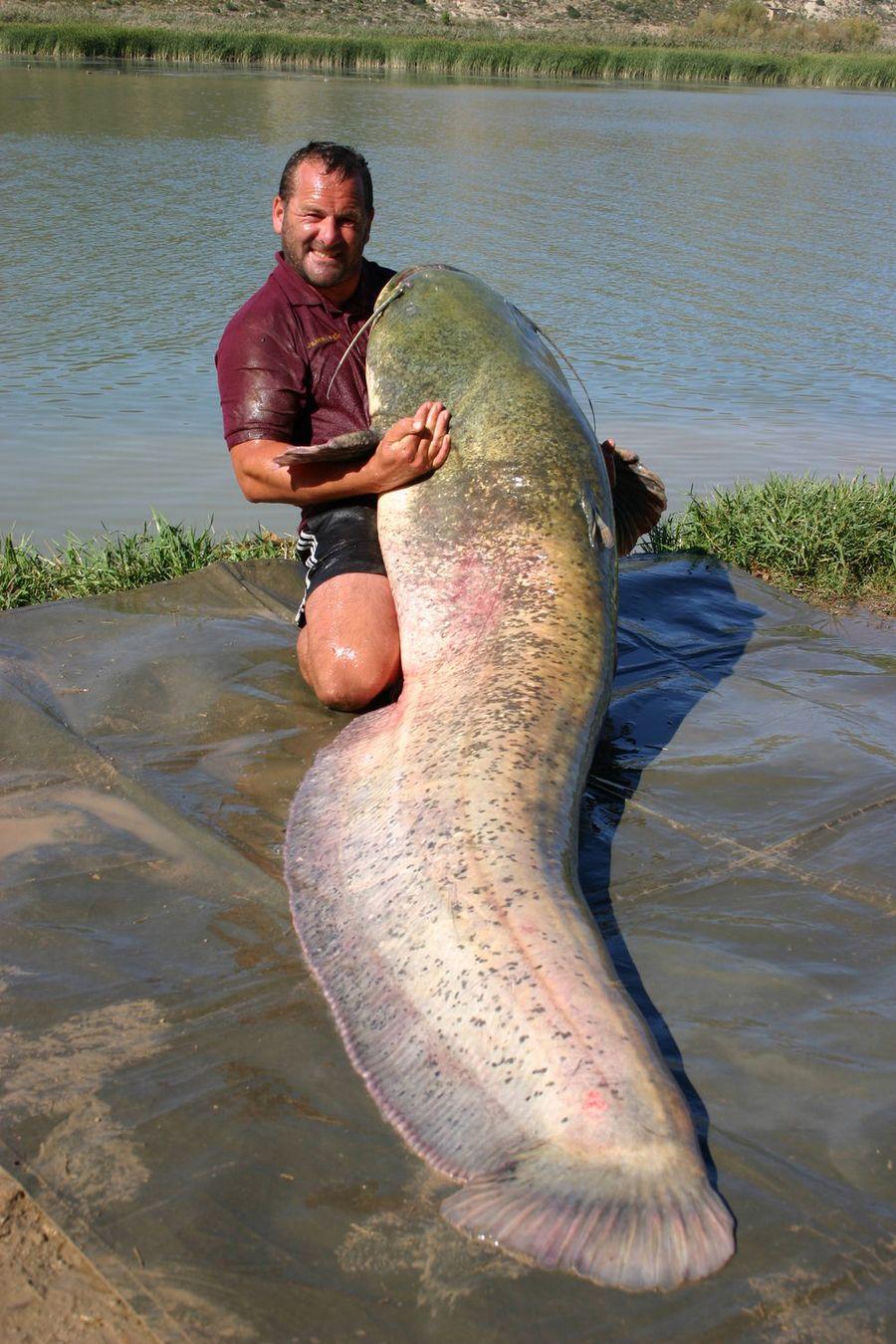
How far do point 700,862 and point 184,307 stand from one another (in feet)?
26.7

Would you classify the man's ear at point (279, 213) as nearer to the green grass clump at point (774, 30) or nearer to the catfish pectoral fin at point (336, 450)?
the catfish pectoral fin at point (336, 450)

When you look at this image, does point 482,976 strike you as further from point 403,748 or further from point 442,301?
point 442,301

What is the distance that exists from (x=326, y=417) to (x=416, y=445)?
62 cm

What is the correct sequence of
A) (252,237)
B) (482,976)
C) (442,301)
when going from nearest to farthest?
1. (482,976)
2. (442,301)
3. (252,237)

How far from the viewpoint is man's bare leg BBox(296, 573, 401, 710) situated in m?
3.28

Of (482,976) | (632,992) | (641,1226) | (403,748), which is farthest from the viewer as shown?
(403,748)

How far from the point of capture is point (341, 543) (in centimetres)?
365

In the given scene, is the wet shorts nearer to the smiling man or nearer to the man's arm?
the smiling man

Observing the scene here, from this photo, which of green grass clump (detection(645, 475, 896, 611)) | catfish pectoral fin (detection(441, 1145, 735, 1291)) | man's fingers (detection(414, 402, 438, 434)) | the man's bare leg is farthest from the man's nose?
catfish pectoral fin (detection(441, 1145, 735, 1291))

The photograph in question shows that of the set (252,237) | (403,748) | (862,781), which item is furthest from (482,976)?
(252,237)

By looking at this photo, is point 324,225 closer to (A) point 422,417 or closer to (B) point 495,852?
(A) point 422,417

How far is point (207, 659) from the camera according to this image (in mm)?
3580

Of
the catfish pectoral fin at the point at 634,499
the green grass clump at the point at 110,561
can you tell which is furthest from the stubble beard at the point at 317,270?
the green grass clump at the point at 110,561

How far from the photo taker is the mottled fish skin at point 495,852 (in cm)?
170
